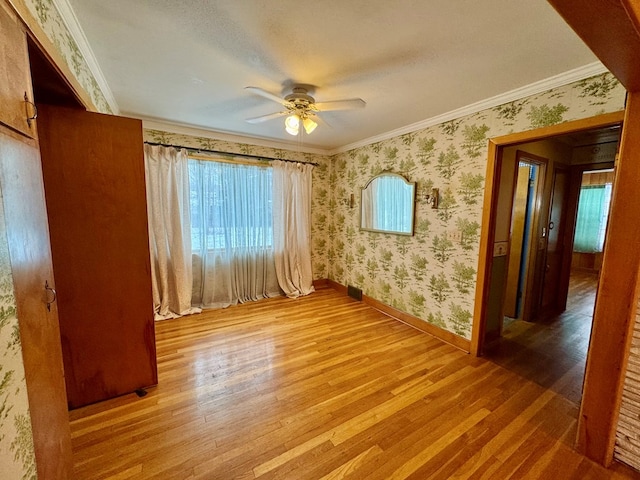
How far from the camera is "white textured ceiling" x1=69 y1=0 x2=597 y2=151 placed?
4.24 ft

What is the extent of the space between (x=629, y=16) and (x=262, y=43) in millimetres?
1588

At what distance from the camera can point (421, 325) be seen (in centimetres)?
299

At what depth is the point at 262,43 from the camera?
1.56 meters

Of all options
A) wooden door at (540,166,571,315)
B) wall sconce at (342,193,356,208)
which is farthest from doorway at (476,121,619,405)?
wall sconce at (342,193,356,208)

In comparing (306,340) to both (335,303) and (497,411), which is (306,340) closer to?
(335,303)

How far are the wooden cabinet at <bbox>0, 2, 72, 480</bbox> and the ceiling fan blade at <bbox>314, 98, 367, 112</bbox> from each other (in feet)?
5.12

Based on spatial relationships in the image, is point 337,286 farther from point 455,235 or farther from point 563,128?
point 563,128

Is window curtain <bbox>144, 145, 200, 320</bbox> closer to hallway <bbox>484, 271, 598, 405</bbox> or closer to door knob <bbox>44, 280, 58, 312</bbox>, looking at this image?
door knob <bbox>44, 280, 58, 312</bbox>

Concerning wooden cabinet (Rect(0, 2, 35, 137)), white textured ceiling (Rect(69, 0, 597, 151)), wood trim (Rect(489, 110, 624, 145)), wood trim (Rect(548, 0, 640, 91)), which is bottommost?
wooden cabinet (Rect(0, 2, 35, 137))

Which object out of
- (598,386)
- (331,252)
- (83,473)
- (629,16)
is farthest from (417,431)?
(331,252)

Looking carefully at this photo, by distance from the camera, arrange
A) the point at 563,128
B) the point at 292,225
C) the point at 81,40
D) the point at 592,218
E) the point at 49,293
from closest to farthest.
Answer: the point at 49,293 → the point at 81,40 → the point at 563,128 → the point at 292,225 → the point at 592,218

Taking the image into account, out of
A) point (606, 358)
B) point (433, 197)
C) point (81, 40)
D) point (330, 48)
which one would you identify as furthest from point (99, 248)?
point (606, 358)

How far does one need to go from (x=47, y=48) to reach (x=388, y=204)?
311 centimetres

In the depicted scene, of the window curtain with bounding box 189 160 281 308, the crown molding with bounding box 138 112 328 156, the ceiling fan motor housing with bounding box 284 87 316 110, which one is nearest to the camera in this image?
the ceiling fan motor housing with bounding box 284 87 316 110
